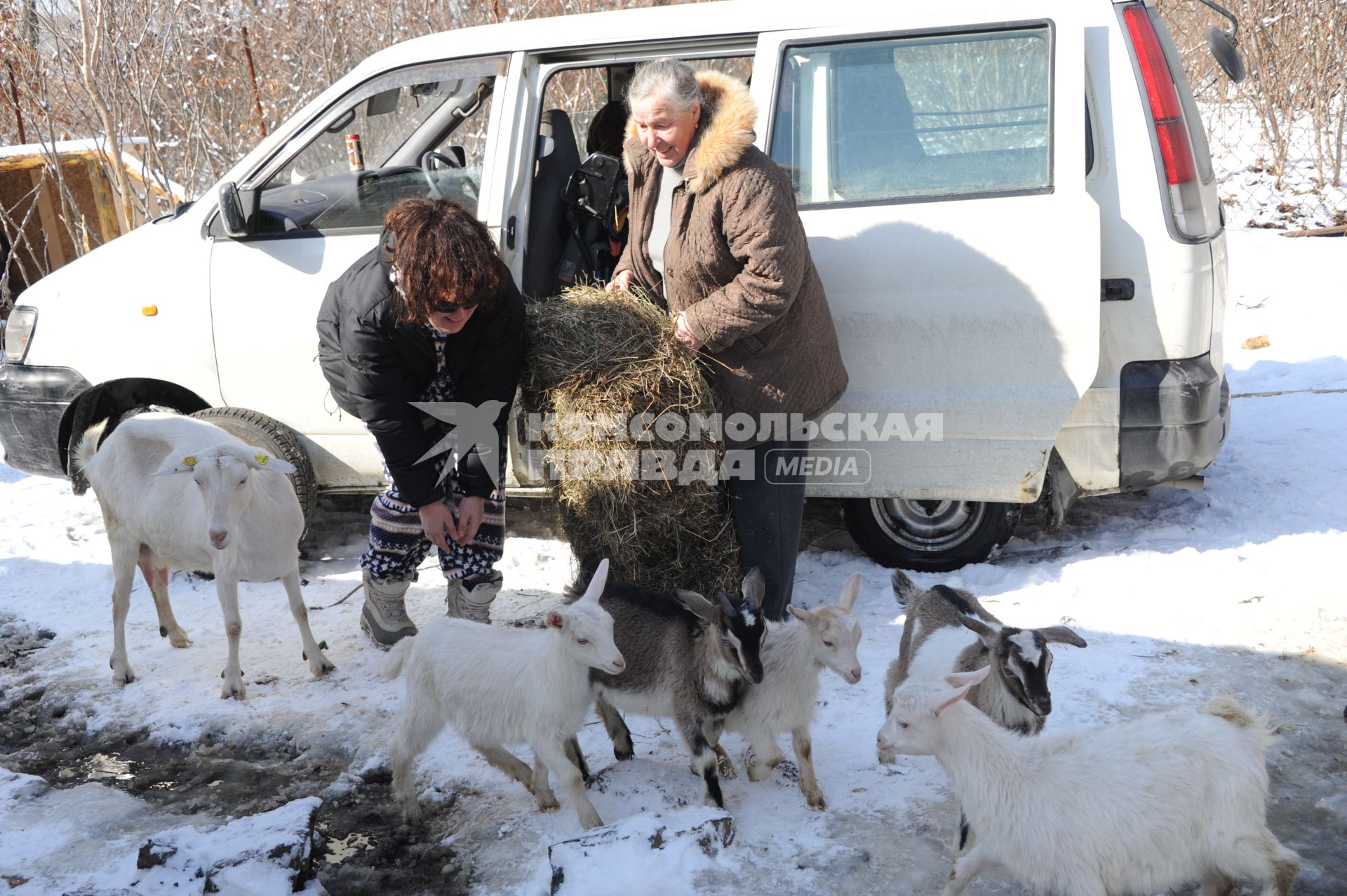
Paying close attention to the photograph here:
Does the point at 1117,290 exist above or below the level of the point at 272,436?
above

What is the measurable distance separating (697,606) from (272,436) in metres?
2.65

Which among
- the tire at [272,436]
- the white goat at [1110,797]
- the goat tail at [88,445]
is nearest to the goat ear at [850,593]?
the white goat at [1110,797]

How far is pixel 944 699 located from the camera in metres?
3.10

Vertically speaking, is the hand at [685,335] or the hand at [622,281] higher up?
the hand at [622,281]

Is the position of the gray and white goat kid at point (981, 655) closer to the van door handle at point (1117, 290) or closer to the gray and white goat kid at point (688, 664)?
the gray and white goat kid at point (688, 664)

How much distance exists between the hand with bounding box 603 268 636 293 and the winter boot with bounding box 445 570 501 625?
1.35m

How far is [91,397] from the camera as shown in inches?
224

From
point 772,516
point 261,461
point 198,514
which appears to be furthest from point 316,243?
point 772,516

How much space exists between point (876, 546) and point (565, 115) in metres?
2.74

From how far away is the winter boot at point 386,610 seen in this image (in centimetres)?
488

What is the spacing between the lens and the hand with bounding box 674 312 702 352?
14.3 feet

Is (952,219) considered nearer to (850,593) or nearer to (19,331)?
(850,593)

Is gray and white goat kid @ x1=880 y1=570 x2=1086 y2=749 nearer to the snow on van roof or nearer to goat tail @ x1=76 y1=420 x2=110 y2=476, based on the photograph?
the snow on van roof

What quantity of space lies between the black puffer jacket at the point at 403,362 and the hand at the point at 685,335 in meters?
0.64
